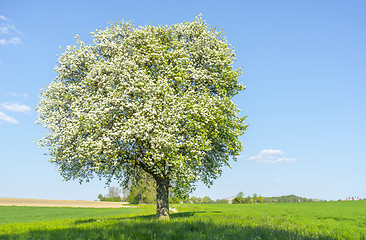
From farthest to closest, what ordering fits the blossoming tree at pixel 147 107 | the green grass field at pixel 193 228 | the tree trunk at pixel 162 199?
the tree trunk at pixel 162 199 < the blossoming tree at pixel 147 107 < the green grass field at pixel 193 228

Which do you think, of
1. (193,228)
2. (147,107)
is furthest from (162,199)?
(193,228)


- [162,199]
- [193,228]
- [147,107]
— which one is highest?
[147,107]

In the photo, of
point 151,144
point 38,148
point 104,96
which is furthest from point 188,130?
point 38,148

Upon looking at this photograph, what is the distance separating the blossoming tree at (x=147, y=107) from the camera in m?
20.5

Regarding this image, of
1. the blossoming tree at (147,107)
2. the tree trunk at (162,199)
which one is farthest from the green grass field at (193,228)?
the blossoming tree at (147,107)

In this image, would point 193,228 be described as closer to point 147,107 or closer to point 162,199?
point 147,107

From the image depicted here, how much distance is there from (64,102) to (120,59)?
20.8ft

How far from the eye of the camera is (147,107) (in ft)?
67.1

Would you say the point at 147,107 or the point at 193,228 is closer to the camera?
the point at 193,228

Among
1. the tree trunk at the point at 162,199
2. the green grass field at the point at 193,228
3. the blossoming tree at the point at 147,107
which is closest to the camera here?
the green grass field at the point at 193,228

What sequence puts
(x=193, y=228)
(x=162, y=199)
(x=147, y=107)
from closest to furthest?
(x=193, y=228), (x=147, y=107), (x=162, y=199)

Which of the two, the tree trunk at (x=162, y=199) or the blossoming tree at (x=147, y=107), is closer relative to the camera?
the blossoming tree at (x=147, y=107)

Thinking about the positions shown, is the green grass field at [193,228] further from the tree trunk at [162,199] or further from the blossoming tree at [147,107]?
the blossoming tree at [147,107]

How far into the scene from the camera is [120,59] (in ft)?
72.7
